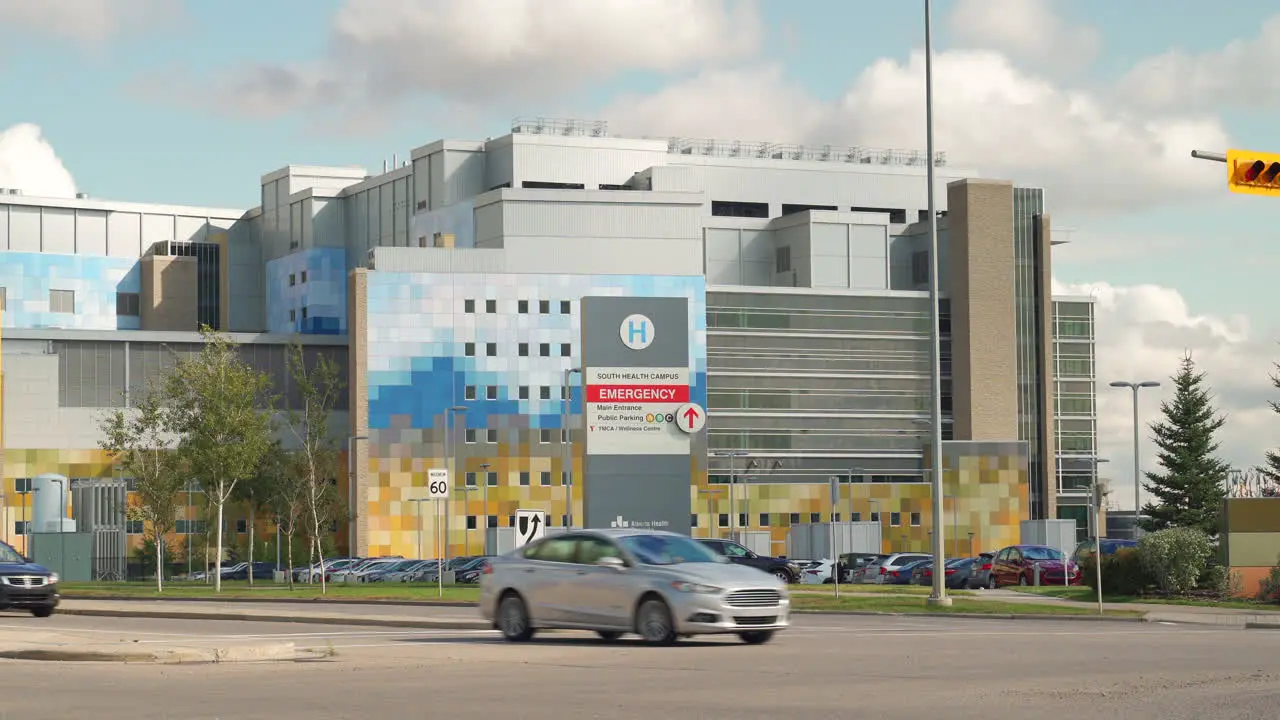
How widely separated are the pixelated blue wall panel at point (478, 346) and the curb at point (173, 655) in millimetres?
93067

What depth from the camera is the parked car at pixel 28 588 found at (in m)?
33.6

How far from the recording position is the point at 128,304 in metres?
142

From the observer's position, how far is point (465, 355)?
114562 millimetres

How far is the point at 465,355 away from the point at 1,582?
8106cm

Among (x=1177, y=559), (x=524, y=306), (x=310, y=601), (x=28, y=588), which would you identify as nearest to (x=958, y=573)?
(x=1177, y=559)

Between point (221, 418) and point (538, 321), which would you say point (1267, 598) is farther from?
point (538, 321)

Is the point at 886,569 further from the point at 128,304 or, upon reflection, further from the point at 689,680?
the point at 128,304

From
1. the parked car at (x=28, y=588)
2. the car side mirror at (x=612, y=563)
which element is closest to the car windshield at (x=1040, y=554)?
the parked car at (x=28, y=588)

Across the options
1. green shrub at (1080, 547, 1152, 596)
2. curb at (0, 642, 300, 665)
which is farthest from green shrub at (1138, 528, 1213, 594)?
curb at (0, 642, 300, 665)

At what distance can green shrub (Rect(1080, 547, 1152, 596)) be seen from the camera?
42500 mm

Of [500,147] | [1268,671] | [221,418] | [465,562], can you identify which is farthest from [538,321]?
[1268,671]

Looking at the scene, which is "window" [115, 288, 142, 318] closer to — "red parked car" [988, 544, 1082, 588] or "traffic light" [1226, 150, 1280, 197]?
"red parked car" [988, 544, 1082, 588]

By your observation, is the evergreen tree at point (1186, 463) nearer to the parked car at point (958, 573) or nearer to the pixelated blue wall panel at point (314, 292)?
the parked car at point (958, 573)

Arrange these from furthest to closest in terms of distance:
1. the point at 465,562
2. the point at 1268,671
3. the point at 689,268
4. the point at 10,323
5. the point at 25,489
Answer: the point at 10,323 → the point at 689,268 → the point at 25,489 → the point at 465,562 → the point at 1268,671
